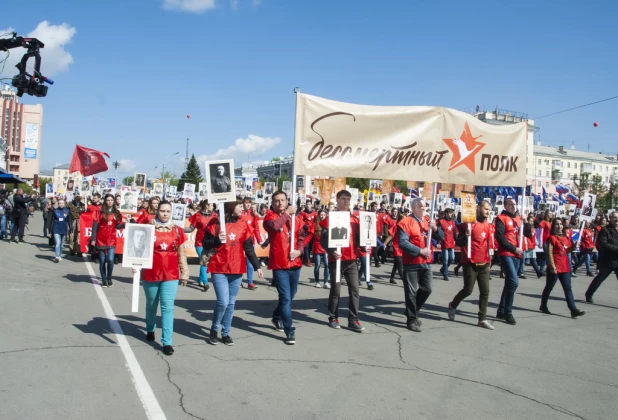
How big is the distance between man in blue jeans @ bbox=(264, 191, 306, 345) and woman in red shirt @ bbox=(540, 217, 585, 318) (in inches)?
196

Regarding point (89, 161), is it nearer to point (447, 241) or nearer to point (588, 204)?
point (447, 241)

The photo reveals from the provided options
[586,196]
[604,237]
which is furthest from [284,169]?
[604,237]

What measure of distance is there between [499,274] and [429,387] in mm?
11458

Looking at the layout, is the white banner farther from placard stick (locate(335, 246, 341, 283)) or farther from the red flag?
the red flag

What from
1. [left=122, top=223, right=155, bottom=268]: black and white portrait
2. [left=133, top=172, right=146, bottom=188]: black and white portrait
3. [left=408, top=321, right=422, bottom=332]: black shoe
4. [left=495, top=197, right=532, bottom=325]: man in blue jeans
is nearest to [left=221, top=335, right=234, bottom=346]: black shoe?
[left=122, top=223, right=155, bottom=268]: black and white portrait

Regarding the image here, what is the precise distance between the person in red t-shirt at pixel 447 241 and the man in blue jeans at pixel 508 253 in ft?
16.1

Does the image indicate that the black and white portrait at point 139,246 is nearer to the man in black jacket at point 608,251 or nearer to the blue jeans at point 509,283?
the blue jeans at point 509,283

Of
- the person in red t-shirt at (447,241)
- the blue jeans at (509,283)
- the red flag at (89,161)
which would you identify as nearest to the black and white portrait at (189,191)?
the red flag at (89,161)

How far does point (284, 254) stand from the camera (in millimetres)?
6914

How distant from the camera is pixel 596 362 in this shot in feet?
20.8

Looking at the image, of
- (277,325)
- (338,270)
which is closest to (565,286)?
(338,270)

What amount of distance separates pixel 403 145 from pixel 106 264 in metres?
6.88

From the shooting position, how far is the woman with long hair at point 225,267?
6.46 meters

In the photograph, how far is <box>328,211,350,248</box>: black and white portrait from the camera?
743cm
